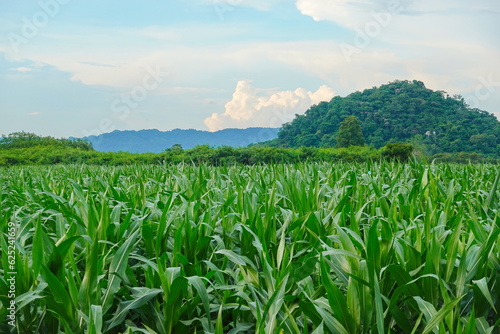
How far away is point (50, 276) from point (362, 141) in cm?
3305

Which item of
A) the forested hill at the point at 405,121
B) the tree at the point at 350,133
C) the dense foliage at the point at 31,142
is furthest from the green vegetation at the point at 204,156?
the forested hill at the point at 405,121

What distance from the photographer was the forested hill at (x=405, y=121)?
37.5 meters

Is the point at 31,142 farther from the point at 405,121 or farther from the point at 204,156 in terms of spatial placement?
the point at 405,121

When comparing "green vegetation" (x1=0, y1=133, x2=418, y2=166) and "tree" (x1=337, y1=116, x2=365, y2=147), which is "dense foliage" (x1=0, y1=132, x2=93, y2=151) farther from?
"tree" (x1=337, y1=116, x2=365, y2=147)

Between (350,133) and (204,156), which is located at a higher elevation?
(350,133)

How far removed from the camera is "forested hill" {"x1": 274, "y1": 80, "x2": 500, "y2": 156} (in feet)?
123

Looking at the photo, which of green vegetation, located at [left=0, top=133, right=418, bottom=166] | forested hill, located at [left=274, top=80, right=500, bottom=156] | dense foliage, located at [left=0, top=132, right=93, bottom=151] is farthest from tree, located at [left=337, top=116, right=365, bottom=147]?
dense foliage, located at [left=0, top=132, right=93, bottom=151]

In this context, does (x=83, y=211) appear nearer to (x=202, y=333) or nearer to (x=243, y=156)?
(x=202, y=333)

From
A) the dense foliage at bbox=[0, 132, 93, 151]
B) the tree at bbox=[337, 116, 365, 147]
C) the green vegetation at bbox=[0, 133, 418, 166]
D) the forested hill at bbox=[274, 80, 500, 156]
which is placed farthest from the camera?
the forested hill at bbox=[274, 80, 500, 156]

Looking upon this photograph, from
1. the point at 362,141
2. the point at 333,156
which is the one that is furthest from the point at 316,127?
the point at 333,156

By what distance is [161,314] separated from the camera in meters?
1.73

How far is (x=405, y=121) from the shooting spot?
43.9 m

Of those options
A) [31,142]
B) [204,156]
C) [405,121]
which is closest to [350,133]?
[405,121]

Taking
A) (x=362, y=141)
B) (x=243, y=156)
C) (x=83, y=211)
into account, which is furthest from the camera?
(x=362, y=141)
